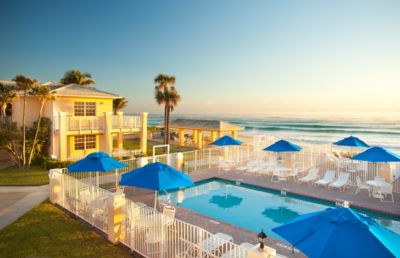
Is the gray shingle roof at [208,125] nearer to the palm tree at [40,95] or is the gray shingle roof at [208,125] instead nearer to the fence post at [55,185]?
the palm tree at [40,95]

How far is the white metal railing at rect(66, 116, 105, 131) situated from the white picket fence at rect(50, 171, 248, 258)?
1144 cm

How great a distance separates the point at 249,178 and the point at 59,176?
10558 mm

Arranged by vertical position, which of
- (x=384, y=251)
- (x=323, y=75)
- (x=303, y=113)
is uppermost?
→ (x=323, y=75)

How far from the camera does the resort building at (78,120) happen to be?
20.3m

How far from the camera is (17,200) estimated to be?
11531mm

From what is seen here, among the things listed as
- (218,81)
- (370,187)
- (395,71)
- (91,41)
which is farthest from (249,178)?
(395,71)

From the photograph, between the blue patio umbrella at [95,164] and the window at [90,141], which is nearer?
the blue patio umbrella at [95,164]

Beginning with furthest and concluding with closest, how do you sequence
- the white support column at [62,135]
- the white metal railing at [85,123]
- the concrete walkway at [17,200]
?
the white metal railing at [85,123], the white support column at [62,135], the concrete walkway at [17,200]

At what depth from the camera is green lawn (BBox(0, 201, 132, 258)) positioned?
7082mm

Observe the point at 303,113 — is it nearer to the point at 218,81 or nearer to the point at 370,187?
the point at 218,81

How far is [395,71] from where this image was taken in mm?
41781

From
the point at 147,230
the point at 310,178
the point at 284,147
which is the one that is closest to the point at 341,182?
the point at 310,178

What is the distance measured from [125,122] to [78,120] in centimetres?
389

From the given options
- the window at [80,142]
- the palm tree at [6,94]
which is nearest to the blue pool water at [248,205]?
the window at [80,142]
